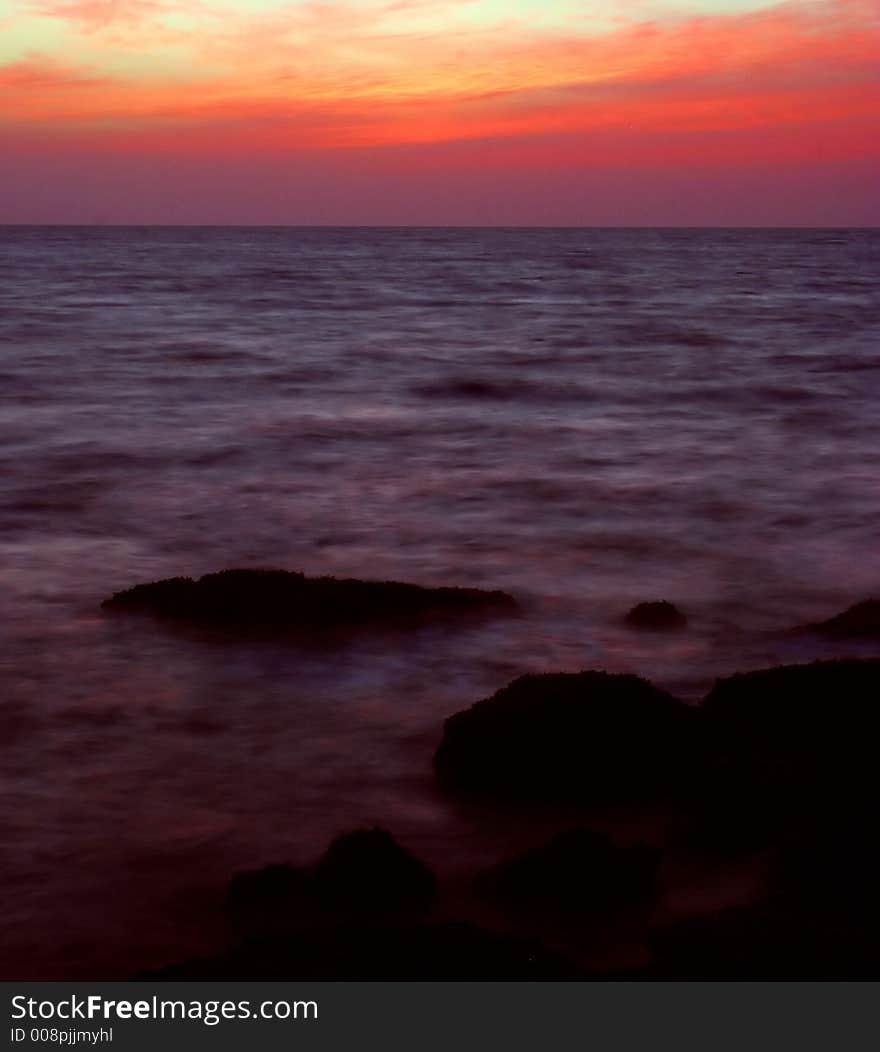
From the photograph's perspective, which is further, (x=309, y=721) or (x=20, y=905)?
(x=309, y=721)

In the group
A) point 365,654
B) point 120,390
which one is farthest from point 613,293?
point 365,654

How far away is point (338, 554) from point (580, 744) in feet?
22.7

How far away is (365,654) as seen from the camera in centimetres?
1022

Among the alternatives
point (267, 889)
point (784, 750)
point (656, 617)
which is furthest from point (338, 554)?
point (267, 889)

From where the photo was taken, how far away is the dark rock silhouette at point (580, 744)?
7.60m

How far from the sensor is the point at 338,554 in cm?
1428

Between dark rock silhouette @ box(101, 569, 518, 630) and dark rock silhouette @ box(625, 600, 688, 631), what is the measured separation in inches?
42.3

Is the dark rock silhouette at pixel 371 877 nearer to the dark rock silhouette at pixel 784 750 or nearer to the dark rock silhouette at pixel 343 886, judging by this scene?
the dark rock silhouette at pixel 343 886

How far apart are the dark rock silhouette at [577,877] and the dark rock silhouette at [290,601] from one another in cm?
434

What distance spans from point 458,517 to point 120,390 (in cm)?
1516

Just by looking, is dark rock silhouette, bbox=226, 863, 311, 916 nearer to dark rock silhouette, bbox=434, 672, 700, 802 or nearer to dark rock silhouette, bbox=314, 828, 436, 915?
dark rock silhouette, bbox=314, 828, 436, 915

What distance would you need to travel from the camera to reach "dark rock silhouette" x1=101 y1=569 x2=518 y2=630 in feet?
35.6

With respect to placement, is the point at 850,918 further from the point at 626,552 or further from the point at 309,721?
the point at 626,552
